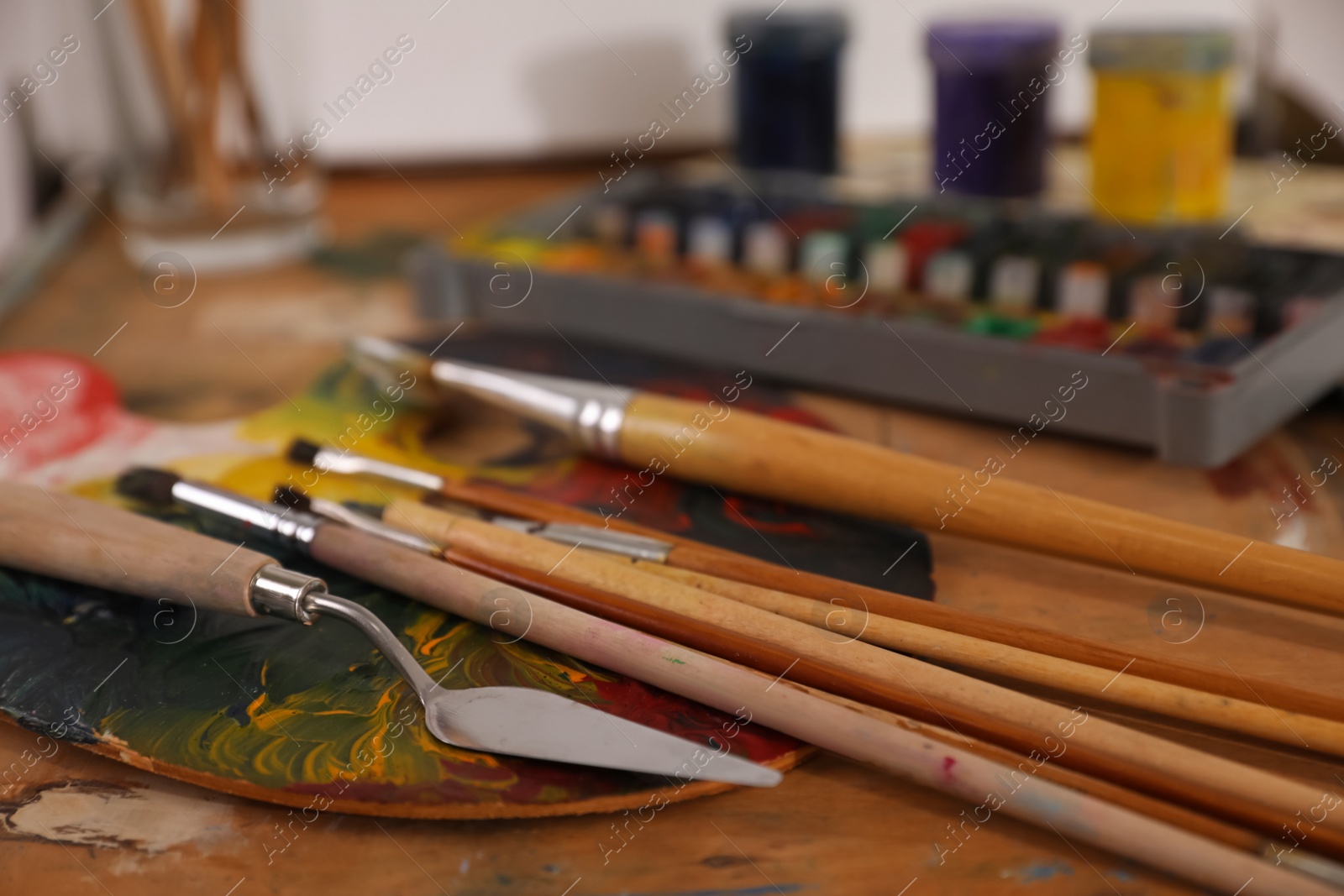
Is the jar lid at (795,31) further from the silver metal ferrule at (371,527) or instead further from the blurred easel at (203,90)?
the silver metal ferrule at (371,527)

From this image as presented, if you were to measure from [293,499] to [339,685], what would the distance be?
121 mm

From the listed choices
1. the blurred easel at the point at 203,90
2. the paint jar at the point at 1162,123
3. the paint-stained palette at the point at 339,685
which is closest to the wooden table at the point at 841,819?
the paint-stained palette at the point at 339,685

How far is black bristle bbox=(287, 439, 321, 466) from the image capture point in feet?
1.84

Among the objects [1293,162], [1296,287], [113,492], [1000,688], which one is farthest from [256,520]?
[1293,162]

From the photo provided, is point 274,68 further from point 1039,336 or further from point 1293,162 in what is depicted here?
point 1293,162

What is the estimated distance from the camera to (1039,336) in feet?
1.97

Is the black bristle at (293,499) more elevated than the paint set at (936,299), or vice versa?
the black bristle at (293,499)

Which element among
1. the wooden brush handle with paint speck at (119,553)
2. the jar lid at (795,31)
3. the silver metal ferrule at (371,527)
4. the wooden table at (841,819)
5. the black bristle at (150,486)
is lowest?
the wooden table at (841,819)

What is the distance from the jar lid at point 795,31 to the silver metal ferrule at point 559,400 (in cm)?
41

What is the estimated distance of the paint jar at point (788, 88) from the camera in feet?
2.83

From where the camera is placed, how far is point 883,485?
0.48 meters

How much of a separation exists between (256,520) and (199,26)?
48 centimetres

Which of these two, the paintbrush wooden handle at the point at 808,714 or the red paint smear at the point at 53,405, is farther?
the red paint smear at the point at 53,405

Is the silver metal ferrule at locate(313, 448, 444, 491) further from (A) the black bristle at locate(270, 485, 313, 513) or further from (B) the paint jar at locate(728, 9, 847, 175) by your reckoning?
(B) the paint jar at locate(728, 9, 847, 175)
